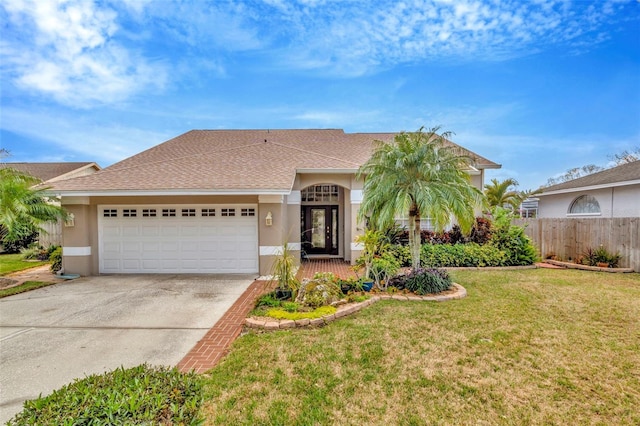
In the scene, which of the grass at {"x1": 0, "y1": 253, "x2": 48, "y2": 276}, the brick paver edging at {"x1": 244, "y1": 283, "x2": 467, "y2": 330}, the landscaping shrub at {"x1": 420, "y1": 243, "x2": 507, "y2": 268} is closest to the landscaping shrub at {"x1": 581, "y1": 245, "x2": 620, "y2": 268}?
the landscaping shrub at {"x1": 420, "y1": 243, "x2": 507, "y2": 268}

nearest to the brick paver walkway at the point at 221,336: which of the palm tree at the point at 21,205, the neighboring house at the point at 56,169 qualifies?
the palm tree at the point at 21,205

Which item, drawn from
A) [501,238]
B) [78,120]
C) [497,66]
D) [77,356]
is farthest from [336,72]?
[77,356]

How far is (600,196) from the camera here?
15.0 metres

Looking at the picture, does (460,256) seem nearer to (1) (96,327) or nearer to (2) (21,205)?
(1) (96,327)

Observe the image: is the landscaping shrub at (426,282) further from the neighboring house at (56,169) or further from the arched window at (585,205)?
the neighboring house at (56,169)

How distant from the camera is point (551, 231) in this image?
41.3 ft

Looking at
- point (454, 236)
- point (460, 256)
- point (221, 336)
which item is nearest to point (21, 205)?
point (221, 336)

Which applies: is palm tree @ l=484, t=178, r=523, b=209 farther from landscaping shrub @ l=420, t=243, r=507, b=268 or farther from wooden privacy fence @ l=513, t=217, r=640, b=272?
landscaping shrub @ l=420, t=243, r=507, b=268

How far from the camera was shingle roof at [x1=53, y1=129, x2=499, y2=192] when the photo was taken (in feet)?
33.0

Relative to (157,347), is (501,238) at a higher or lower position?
higher

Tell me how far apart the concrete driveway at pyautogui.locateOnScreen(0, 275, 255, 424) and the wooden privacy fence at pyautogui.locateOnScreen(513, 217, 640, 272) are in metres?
12.3

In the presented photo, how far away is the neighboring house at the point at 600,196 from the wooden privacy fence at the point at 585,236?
3.46 meters

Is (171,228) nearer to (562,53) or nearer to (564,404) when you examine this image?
(564,404)

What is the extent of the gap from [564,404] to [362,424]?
7.78 feet
